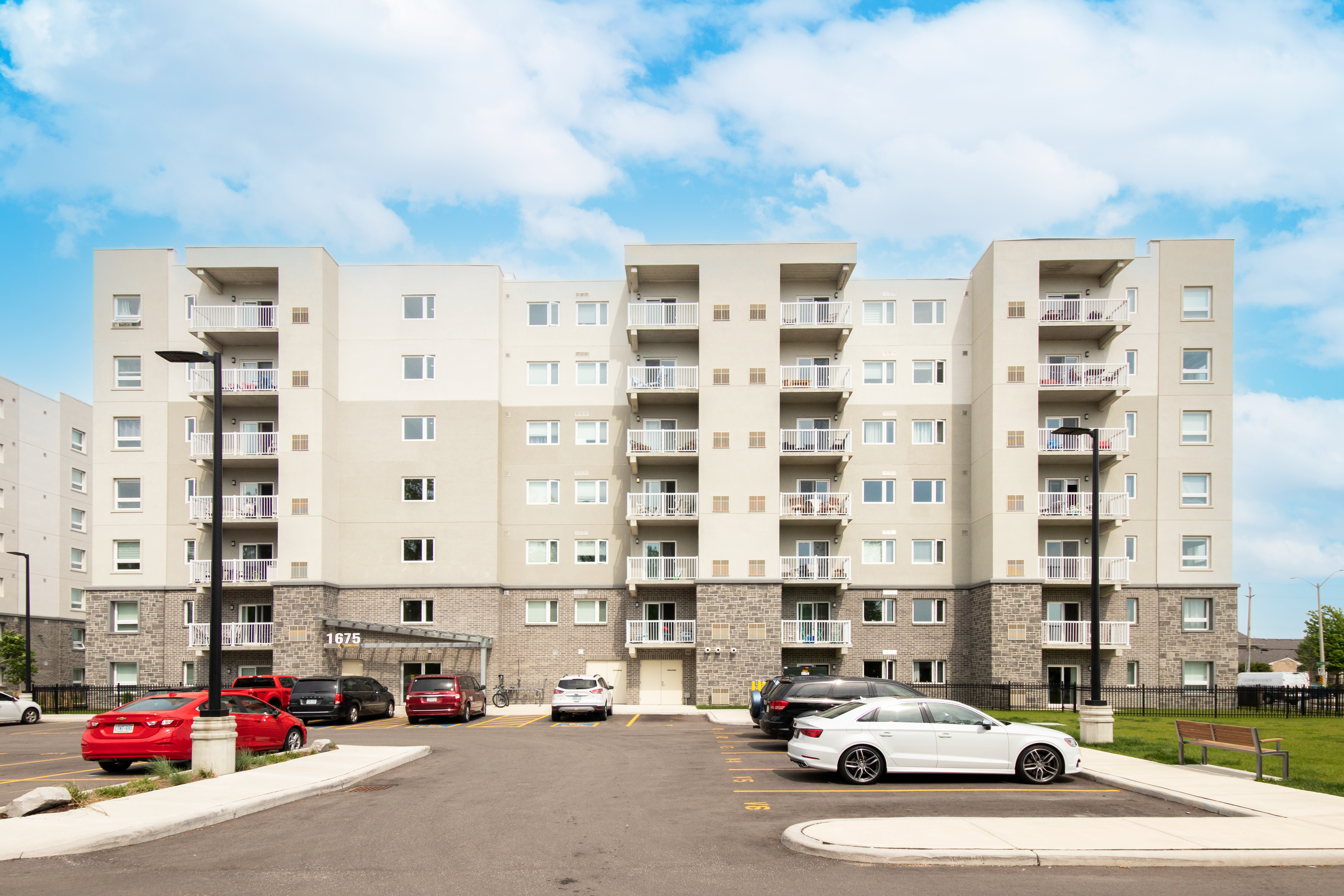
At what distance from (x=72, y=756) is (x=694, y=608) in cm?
2408

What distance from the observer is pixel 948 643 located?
41250 mm

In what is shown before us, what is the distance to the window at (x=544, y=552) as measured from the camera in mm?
42156

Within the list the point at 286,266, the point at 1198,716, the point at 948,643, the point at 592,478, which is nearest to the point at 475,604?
the point at 592,478

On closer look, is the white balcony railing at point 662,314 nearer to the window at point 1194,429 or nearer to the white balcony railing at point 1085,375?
the white balcony railing at point 1085,375

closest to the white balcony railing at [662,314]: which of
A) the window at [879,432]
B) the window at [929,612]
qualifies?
the window at [879,432]

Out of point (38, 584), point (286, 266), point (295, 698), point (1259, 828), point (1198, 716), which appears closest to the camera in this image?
point (1259, 828)

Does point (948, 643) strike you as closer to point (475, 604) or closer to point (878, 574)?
point (878, 574)

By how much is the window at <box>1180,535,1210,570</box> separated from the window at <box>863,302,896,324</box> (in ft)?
49.1

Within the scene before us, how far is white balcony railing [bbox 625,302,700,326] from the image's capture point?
41.3m

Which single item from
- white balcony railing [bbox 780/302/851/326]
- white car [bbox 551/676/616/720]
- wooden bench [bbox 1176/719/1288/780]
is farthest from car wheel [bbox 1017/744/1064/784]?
white balcony railing [bbox 780/302/851/326]

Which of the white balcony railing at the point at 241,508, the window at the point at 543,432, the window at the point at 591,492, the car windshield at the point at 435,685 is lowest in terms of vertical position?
the car windshield at the point at 435,685

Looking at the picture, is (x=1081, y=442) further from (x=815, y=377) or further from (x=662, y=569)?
(x=662, y=569)

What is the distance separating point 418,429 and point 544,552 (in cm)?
742

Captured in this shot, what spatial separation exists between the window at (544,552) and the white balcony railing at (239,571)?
1020 cm
